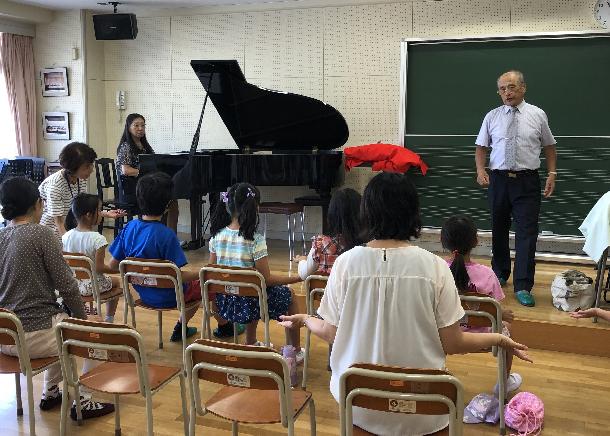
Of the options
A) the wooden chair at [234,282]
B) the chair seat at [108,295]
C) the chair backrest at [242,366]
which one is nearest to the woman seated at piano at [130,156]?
the chair seat at [108,295]

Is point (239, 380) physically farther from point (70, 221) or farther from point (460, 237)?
point (70, 221)

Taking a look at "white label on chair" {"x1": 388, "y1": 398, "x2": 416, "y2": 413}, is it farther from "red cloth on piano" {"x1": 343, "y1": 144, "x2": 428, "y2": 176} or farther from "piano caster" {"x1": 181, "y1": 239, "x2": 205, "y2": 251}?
"piano caster" {"x1": 181, "y1": 239, "x2": 205, "y2": 251}

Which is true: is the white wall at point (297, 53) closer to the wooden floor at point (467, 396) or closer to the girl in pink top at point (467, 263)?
the wooden floor at point (467, 396)

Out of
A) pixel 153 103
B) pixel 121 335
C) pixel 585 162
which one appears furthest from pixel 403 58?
pixel 121 335

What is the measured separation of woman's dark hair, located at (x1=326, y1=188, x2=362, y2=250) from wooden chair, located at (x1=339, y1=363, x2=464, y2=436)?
3.95 feet

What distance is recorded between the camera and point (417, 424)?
1.82 metres

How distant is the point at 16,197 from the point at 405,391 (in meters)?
1.94

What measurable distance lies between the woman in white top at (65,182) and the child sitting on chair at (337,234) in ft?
6.28

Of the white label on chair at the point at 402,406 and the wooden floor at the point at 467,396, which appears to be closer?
the white label on chair at the point at 402,406

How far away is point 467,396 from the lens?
10.6 ft

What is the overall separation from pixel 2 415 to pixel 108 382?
3.24 ft

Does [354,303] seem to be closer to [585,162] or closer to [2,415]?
[2,415]

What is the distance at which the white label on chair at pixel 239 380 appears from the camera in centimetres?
193

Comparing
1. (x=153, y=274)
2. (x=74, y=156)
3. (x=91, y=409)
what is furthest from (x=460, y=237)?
(x=74, y=156)
